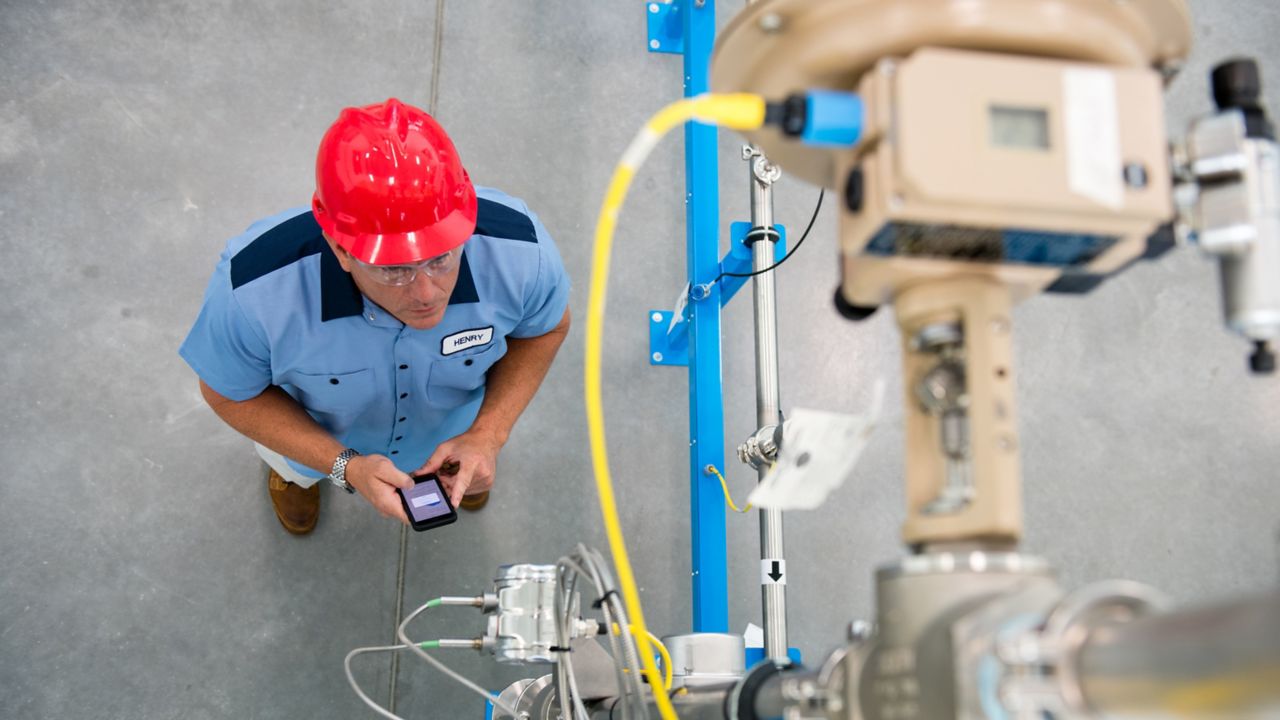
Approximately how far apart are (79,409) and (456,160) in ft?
3.87

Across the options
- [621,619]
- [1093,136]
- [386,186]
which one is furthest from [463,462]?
[1093,136]

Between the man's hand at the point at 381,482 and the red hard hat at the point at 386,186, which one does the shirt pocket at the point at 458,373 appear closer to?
the man's hand at the point at 381,482

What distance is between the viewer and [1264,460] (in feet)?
7.93

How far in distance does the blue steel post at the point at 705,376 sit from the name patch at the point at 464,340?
1.55 ft

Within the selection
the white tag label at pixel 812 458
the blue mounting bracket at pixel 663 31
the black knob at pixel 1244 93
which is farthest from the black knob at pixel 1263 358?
the blue mounting bracket at pixel 663 31

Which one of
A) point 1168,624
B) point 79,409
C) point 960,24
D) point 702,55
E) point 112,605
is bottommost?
point 112,605

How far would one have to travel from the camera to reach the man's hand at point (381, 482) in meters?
1.57

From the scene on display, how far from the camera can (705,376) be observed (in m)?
1.96

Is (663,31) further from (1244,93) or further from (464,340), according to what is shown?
(1244,93)

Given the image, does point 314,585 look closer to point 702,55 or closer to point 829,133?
point 702,55

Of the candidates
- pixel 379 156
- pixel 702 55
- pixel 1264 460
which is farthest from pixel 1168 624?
pixel 1264 460

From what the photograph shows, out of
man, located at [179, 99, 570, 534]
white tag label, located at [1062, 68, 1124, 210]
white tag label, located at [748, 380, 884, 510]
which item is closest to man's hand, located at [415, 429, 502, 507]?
man, located at [179, 99, 570, 534]

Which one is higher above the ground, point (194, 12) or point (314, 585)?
point (194, 12)

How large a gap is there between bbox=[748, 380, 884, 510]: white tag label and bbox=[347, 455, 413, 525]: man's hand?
0.94 metres
